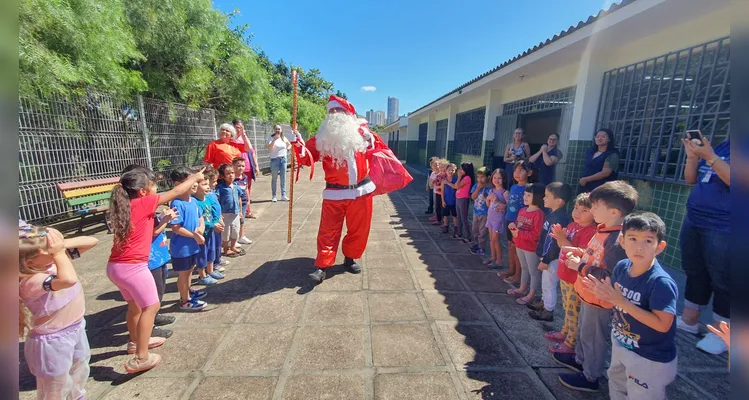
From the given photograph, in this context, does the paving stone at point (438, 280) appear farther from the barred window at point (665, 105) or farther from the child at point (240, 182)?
the barred window at point (665, 105)

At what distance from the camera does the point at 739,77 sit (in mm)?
359

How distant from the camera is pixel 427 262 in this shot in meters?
4.12

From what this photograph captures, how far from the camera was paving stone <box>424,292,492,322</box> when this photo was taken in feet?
9.44

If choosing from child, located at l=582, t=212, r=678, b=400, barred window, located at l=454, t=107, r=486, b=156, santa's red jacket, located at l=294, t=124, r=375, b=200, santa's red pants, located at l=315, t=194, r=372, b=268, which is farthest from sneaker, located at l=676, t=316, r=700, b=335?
barred window, located at l=454, t=107, r=486, b=156

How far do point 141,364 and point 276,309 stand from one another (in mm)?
1055

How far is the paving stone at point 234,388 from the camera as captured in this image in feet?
6.55

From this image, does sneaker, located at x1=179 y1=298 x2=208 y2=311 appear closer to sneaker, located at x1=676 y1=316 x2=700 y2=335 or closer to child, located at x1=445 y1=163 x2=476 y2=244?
child, located at x1=445 y1=163 x2=476 y2=244

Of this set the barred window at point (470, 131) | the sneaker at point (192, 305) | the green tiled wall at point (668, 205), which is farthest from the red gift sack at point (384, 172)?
the barred window at point (470, 131)

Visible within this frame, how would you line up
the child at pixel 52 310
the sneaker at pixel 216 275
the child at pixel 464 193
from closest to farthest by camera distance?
the child at pixel 52 310, the sneaker at pixel 216 275, the child at pixel 464 193

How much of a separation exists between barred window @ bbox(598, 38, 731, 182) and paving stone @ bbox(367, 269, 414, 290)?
3440 mm

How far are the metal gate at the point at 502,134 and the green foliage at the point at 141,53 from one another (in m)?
6.92

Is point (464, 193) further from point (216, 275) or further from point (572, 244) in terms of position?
point (216, 275)

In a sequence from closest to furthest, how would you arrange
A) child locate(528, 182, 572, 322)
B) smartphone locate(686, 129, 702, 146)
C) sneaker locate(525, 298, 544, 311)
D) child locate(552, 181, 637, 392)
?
child locate(552, 181, 637, 392) < smartphone locate(686, 129, 702, 146) < child locate(528, 182, 572, 322) < sneaker locate(525, 298, 544, 311)

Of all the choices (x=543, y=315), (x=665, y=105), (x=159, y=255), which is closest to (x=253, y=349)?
(x=159, y=255)
